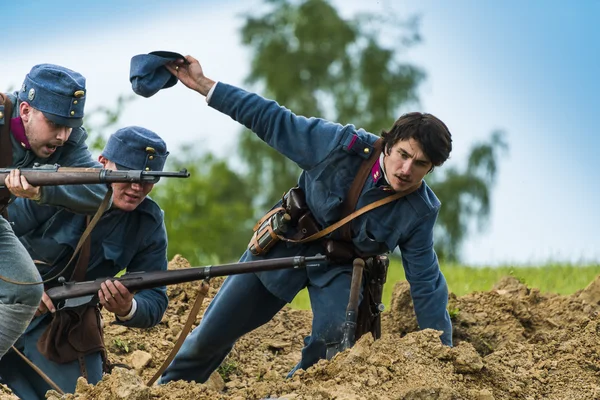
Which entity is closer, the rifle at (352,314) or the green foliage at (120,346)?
the rifle at (352,314)

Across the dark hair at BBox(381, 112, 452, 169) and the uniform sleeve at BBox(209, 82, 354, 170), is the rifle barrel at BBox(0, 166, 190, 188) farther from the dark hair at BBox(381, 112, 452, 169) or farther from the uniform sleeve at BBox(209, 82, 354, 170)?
the dark hair at BBox(381, 112, 452, 169)

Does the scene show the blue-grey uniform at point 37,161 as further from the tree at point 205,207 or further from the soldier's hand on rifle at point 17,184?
the tree at point 205,207

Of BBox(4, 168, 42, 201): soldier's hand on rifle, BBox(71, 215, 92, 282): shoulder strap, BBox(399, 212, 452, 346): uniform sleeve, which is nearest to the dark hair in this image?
BBox(399, 212, 452, 346): uniform sleeve

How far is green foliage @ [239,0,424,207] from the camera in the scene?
3259 centimetres

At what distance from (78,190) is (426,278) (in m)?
2.39

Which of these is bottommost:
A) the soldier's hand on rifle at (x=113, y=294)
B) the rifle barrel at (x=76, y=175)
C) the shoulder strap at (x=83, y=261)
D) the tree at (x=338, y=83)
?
the soldier's hand on rifle at (x=113, y=294)

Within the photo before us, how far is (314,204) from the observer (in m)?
7.73

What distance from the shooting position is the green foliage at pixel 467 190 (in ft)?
103

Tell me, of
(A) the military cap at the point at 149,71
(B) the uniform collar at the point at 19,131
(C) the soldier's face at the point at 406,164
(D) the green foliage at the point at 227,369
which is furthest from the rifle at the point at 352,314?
(B) the uniform collar at the point at 19,131

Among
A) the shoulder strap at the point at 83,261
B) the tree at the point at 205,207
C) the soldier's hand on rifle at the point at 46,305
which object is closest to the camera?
the soldier's hand on rifle at the point at 46,305

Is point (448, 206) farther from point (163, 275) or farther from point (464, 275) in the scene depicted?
point (163, 275)

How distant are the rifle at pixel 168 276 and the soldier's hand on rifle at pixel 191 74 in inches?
46.2

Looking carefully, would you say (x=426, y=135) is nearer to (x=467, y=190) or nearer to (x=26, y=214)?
(x=26, y=214)

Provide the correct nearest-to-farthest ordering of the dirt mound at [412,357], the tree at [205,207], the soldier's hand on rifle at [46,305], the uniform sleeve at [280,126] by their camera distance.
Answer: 1. the dirt mound at [412,357]
2. the uniform sleeve at [280,126]
3. the soldier's hand on rifle at [46,305]
4. the tree at [205,207]
